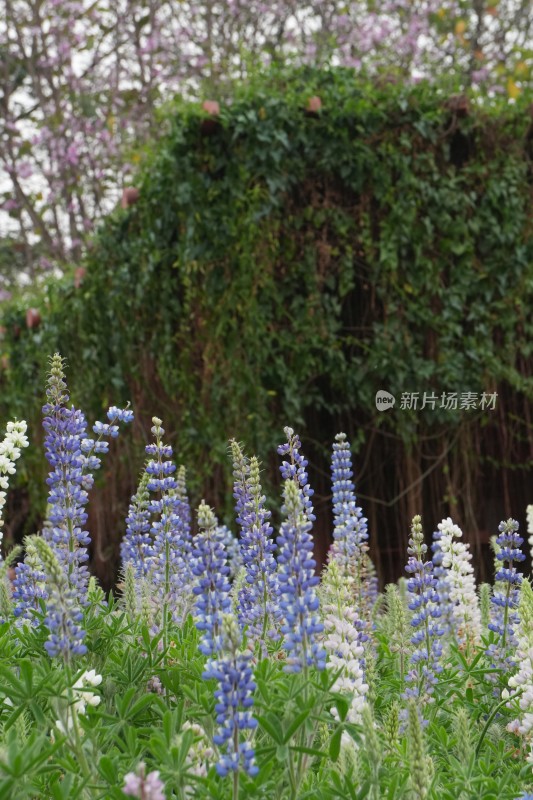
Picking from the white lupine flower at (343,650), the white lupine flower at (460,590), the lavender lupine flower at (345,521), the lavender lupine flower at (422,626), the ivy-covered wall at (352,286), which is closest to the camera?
the white lupine flower at (343,650)

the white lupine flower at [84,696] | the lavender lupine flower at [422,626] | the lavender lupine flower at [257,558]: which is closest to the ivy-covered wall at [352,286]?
the lavender lupine flower at [422,626]

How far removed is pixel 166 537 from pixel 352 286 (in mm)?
3636

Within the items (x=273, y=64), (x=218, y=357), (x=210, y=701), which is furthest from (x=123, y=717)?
(x=273, y=64)

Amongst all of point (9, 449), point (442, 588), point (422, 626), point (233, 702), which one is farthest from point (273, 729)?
point (442, 588)

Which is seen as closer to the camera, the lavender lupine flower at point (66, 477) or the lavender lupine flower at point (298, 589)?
the lavender lupine flower at point (298, 589)

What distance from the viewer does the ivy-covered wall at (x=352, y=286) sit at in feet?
18.0

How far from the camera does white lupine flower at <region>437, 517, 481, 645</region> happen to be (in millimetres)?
2702

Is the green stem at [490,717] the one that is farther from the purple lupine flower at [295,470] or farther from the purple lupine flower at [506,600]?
the purple lupine flower at [295,470]

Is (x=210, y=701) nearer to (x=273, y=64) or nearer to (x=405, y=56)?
(x=273, y=64)

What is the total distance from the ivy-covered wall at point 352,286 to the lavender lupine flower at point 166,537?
2.83 metres

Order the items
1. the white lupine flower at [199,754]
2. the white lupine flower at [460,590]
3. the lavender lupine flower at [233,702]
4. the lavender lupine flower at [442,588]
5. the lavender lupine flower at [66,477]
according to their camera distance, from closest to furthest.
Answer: the lavender lupine flower at [233,702] → the white lupine flower at [199,754] → the lavender lupine flower at [66,477] → the lavender lupine flower at [442,588] → the white lupine flower at [460,590]

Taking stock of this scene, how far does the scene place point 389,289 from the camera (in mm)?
5656

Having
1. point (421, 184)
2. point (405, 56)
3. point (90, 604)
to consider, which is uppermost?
point (405, 56)

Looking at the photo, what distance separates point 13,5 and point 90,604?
10771 millimetres
